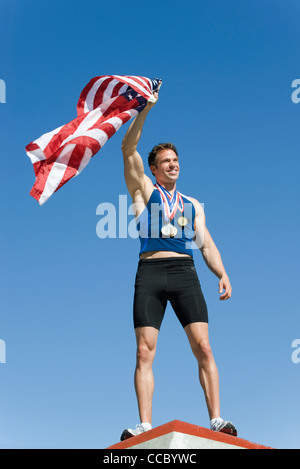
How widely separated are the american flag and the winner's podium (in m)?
2.99

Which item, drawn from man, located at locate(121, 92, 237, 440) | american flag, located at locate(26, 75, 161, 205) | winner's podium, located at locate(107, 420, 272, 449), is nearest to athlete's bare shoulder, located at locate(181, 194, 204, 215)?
man, located at locate(121, 92, 237, 440)

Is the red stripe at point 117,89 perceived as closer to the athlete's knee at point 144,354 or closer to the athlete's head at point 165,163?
the athlete's head at point 165,163

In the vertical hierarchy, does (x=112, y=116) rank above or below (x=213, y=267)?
above

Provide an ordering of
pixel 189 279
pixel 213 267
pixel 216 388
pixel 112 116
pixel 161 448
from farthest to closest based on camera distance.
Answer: pixel 112 116, pixel 213 267, pixel 189 279, pixel 216 388, pixel 161 448

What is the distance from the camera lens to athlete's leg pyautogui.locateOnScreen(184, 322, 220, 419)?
6.36 m

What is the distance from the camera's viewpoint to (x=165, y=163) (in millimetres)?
7379

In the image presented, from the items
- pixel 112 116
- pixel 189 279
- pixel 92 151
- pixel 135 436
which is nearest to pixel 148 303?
pixel 189 279

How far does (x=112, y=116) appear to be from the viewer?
7.91 meters

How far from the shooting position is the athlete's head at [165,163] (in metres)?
7.34

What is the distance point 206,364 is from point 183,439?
1.44m

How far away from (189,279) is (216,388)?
123 centimetres

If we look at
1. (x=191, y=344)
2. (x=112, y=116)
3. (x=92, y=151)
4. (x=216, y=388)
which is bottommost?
(x=216, y=388)

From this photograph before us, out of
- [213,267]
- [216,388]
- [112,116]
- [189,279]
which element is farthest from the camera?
[112,116]
